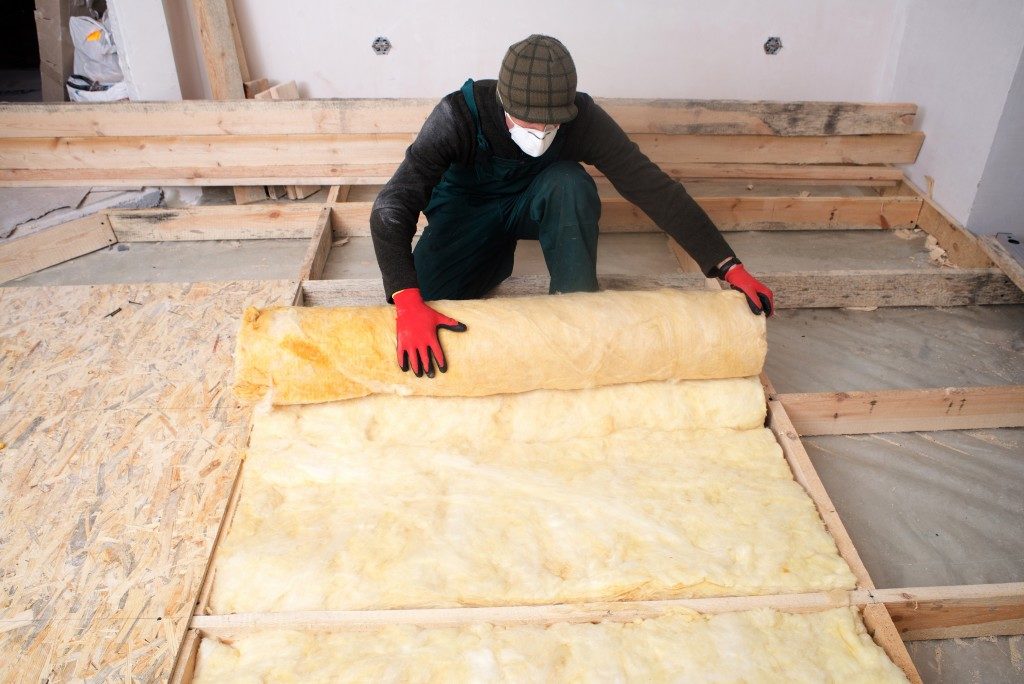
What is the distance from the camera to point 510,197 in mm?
2418

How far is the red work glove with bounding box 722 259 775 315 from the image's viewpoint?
2.00 meters

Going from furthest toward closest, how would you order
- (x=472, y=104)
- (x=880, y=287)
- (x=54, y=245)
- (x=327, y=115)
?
(x=327, y=115), (x=54, y=245), (x=880, y=287), (x=472, y=104)

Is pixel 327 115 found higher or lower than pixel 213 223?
higher

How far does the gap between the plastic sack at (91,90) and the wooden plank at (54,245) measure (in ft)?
A: 3.07

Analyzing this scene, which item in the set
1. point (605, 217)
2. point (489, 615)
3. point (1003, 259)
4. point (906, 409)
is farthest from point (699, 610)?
point (1003, 259)

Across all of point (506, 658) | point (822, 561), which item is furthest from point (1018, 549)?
point (506, 658)

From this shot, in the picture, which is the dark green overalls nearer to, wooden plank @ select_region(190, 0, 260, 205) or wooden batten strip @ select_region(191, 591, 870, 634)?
wooden batten strip @ select_region(191, 591, 870, 634)

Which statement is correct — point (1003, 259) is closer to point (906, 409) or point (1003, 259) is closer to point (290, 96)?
point (906, 409)

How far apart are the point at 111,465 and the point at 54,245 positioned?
1754 mm

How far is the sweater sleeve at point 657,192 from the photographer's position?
2.15 m

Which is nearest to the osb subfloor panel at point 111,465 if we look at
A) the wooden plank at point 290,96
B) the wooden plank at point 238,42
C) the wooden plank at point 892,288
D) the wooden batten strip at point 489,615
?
the wooden batten strip at point 489,615

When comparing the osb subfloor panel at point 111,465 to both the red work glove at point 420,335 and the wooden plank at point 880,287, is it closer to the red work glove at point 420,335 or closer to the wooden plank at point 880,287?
the red work glove at point 420,335

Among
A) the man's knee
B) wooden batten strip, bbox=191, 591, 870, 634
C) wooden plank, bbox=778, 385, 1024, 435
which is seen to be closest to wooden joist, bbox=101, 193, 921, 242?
the man's knee

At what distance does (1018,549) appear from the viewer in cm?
185
